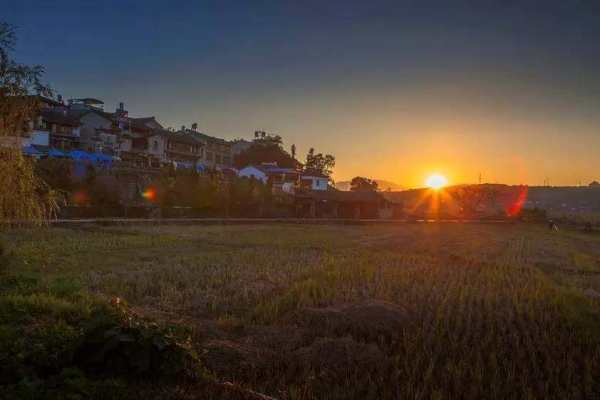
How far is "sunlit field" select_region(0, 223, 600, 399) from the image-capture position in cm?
717

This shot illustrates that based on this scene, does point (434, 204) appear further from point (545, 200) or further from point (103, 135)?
point (545, 200)

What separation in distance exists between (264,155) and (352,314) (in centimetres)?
8174

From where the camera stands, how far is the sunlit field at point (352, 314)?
7.17 metres

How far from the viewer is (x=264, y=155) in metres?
90.7

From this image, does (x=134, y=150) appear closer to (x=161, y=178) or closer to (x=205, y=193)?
(x=161, y=178)

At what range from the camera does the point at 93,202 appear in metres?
42.2

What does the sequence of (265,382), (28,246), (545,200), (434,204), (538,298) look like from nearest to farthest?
(265,382) < (538,298) < (28,246) < (434,204) < (545,200)

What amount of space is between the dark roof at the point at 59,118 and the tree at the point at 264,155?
36.9 meters

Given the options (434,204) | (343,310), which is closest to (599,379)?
(343,310)

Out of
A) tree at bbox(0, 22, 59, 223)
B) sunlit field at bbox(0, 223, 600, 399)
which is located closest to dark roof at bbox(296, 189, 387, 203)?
sunlit field at bbox(0, 223, 600, 399)

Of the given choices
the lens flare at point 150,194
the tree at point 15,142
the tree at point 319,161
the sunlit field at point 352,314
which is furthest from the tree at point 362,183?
the tree at point 15,142

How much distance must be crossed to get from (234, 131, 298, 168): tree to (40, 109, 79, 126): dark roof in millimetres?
36863

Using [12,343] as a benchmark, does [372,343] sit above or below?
below

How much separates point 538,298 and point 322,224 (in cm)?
3483
